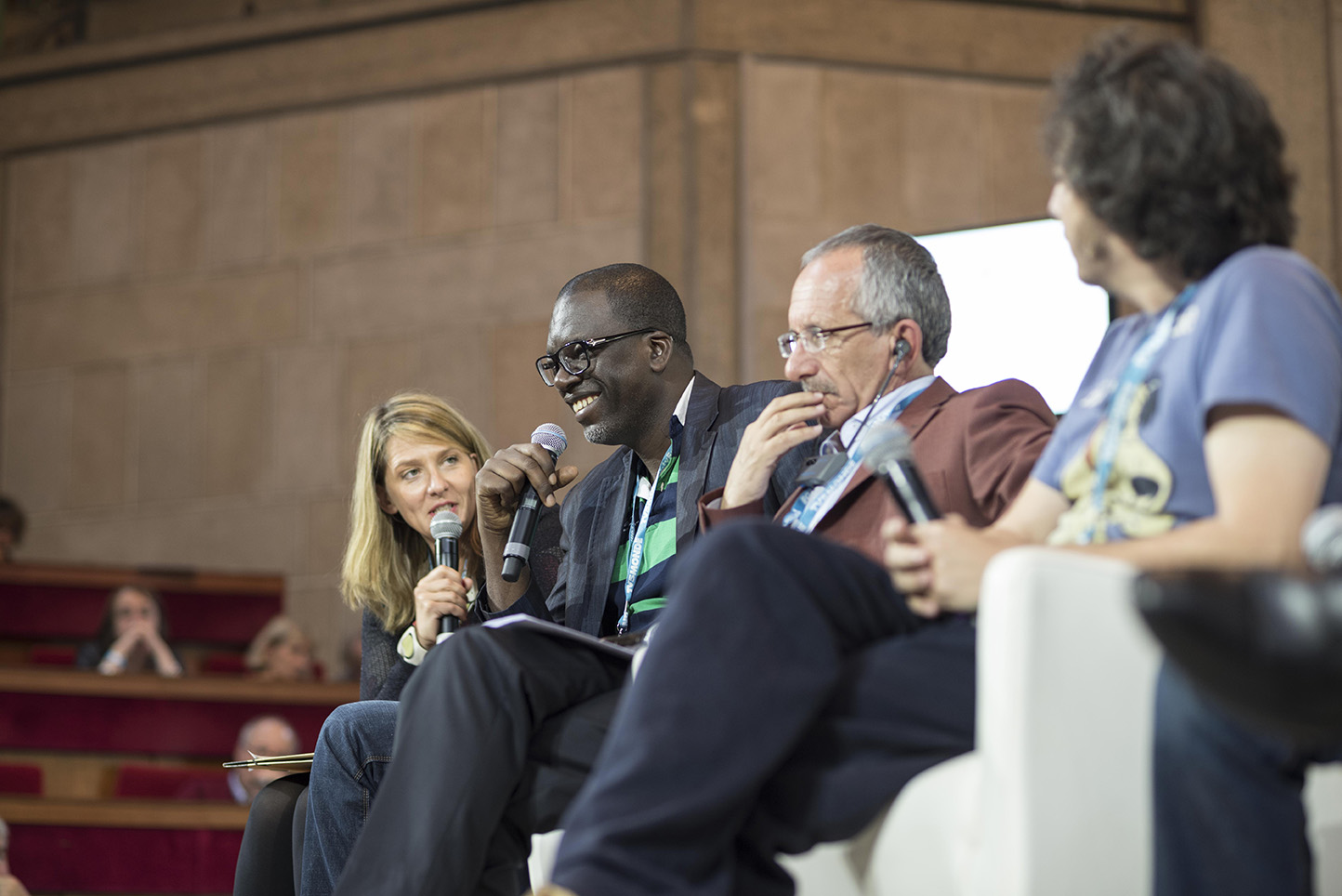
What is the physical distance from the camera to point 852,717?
1.41 metres

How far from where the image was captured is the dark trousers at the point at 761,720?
50.4 inches

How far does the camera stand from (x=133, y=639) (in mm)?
4855

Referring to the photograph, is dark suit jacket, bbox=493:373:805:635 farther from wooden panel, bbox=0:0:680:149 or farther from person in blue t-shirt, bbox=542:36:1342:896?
wooden panel, bbox=0:0:680:149

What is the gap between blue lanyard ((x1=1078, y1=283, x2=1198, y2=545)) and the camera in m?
1.39

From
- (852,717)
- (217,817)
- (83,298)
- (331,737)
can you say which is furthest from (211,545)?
(852,717)

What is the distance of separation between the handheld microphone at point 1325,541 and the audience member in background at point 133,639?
14.1ft

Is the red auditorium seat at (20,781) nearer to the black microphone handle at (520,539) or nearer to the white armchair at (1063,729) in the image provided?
the black microphone handle at (520,539)

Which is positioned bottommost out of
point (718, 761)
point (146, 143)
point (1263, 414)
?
point (718, 761)

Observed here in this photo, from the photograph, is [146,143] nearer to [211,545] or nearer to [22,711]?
[211,545]

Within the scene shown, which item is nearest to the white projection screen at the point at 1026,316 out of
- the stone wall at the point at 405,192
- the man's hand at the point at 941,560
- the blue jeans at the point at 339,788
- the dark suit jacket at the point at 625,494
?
the dark suit jacket at the point at 625,494

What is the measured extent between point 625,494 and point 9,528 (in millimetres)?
4131

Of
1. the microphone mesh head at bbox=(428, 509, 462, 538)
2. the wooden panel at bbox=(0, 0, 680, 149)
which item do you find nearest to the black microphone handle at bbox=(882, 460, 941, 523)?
the microphone mesh head at bbox=(428, 509, 462, 538)

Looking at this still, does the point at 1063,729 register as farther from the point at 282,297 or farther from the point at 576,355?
the point at 282,297

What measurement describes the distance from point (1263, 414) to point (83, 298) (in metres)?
6.34
